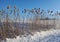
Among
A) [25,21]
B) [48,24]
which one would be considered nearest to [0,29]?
[25,21]

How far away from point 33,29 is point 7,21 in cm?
107

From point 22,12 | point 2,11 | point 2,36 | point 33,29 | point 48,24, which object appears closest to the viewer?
→ point 2,36

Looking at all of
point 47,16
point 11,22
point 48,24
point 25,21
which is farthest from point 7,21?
point 48,24

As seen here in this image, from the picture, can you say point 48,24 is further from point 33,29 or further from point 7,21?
point 7,21

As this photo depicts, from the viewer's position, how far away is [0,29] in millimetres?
3414

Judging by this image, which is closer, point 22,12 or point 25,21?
point 22,12

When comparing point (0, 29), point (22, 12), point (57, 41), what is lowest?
point (57, 41)

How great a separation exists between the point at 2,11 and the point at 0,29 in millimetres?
426

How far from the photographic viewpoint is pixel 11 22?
3.80 metres

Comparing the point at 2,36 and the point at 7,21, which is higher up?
the point at 7,21

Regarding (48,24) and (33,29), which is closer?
(33,29)

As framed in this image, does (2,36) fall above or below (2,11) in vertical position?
below

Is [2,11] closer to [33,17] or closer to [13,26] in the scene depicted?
[13,26]

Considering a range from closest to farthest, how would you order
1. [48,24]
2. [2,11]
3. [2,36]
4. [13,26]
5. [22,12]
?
[2,36], [2,11], [13,26], [22,12], [48,24]
